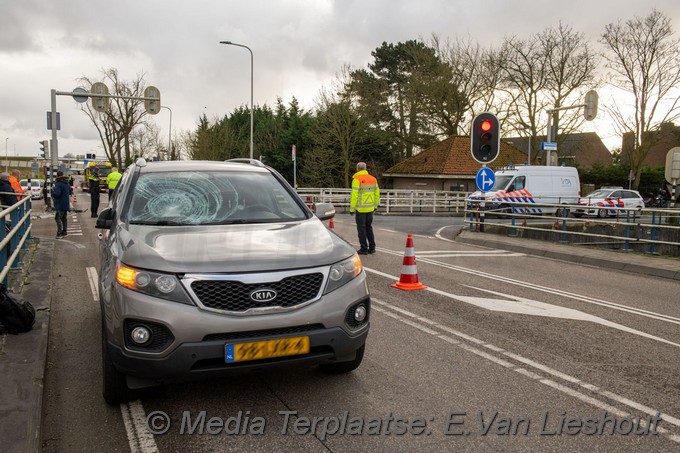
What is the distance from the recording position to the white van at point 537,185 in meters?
26.9

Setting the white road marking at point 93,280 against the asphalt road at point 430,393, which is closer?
the asphalt road at point 430,393

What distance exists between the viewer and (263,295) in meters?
3.45

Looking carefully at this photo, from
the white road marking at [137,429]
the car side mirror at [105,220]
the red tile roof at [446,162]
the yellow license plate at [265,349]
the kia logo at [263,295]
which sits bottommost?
the white road marking at [137,429]

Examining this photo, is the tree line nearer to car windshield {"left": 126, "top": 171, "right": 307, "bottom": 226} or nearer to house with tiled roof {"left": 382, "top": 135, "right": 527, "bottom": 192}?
house with tiled roof {"left": 382, "top": 135, "right": 527, "bottom": 192}

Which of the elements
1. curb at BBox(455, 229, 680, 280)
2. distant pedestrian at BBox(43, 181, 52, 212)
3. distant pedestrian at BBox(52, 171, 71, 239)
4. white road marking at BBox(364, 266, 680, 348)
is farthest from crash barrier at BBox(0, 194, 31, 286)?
distant pedestrian at BBox(43, 181, 52, 212)

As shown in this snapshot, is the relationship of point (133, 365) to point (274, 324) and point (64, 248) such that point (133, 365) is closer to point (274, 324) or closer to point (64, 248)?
point (274, 324)

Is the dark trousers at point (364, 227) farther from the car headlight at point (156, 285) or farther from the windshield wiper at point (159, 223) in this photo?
the car headlight at point (156, 285)

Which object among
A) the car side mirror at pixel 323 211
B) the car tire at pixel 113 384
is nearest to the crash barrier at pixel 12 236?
the car tire at pixel 113 384

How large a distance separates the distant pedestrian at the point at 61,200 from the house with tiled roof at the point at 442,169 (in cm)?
2940

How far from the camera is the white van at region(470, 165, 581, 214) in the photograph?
88.2ft

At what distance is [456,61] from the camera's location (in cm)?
4309

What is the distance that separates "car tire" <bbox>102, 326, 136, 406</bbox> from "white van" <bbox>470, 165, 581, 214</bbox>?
24489 millimetres

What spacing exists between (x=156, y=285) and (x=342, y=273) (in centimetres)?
125

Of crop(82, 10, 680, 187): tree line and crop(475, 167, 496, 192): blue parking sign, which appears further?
crop(82, 10, 680, 187): tree line
